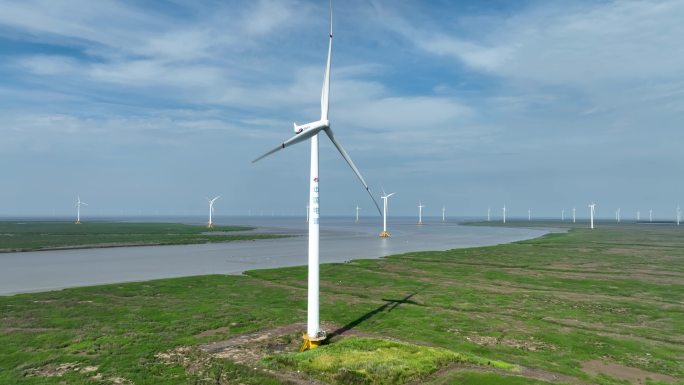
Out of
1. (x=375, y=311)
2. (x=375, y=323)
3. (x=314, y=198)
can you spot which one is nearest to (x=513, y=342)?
(x=375, y=323)

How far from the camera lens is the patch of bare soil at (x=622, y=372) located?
2247 centimetres

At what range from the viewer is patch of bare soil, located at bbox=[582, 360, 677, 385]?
2247 cm

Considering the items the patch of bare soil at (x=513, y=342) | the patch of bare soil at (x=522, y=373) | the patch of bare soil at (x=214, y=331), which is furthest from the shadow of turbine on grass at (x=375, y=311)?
the patch of bare soil at (x=522, y=373)

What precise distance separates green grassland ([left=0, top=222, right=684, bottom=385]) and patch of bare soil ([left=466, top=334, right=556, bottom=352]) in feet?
0.39

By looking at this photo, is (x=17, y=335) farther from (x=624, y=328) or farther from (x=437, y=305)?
(x=624, y=328)

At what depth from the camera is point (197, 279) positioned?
186 feet

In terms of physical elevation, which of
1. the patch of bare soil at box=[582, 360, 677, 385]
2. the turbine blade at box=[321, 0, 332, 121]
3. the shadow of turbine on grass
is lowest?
the shadow of turbine on grass

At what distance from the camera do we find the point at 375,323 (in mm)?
33656

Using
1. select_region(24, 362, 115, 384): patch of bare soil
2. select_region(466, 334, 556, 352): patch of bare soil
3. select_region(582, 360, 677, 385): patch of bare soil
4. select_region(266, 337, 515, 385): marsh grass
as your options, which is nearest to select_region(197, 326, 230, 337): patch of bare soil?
select_region(266, 337, 515, 385): marsh grass

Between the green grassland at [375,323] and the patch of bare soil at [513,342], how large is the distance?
12 centimetres

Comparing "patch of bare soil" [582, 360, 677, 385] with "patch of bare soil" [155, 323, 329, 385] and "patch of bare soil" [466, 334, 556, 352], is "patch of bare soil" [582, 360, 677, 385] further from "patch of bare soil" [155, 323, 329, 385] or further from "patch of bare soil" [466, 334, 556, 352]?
"patch of bare soil" [155, 323, 329, 385]

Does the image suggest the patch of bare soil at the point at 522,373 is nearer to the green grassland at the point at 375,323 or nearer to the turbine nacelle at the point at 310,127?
the green grassland at the point at 375,323

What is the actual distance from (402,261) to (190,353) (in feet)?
192

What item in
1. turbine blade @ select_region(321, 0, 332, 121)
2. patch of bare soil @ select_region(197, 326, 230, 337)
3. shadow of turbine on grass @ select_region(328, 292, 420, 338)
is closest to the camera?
turbine blade @ select_region(321, 0, 332, 121)
